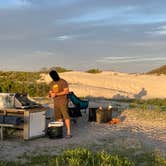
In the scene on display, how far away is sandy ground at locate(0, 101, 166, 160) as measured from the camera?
34.9ft

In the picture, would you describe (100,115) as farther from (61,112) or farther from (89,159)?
(89,159)

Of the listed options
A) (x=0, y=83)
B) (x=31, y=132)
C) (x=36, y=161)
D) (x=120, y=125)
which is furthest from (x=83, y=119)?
(x=0, y=83)

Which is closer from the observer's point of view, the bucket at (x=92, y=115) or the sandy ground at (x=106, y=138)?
the sandy ground at (x=106, y=138)

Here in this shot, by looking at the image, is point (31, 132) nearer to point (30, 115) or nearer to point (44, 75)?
point (30, 115)

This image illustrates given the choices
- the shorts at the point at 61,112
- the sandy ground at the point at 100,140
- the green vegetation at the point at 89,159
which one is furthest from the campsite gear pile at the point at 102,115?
the green vegetation at the point at 89,159

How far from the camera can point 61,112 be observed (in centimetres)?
1244

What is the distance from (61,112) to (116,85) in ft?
69.4

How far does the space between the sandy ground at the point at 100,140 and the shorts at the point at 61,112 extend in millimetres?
520

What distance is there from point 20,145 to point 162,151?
2881 mm

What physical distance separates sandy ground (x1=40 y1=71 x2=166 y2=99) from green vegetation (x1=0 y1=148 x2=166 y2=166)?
17.1 meters

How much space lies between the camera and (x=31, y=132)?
11.6 metres

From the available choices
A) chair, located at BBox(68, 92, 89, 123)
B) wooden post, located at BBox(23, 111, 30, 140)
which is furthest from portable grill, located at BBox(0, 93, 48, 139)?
chair, located at BBox(68, 92, 89, 123)

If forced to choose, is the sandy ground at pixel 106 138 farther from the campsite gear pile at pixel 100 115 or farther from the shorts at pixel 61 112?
the shorts at pixel 61 112

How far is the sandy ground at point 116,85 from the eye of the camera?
28312mm
